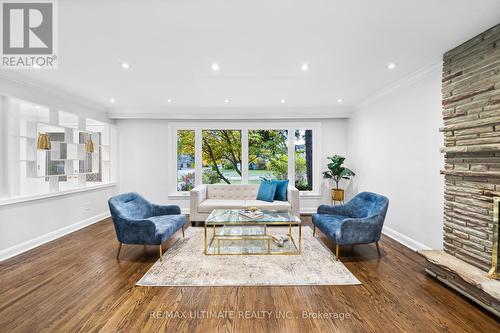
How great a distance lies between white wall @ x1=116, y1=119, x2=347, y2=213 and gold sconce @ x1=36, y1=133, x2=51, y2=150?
196 centimetres

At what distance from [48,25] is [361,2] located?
2802mm

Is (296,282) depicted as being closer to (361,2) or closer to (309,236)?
(309,236)

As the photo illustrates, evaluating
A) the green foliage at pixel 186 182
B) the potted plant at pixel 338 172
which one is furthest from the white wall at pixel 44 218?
the potted plant at pixel 338 172

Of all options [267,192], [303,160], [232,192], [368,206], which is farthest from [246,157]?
[368,206]

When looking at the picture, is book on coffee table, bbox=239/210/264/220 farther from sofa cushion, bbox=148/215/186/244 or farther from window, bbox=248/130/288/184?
window, bbox=248/130/288/184

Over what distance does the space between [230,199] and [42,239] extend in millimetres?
3253

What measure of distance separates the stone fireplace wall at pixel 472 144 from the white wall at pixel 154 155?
2.86 meters

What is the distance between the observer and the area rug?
8.04 ft

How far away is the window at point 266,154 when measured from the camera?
5711 millimetres

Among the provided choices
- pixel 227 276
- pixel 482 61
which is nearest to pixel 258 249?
pixel 227 276

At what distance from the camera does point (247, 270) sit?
2.69 metres

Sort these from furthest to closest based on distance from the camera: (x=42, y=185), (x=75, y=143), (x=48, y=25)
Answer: (x=75, y=143) < (x=42, y=185) < (x=48, y=25)

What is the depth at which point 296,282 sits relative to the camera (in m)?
2.44

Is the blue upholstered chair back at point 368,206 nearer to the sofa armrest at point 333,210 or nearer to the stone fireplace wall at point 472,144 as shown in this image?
the sofa armrest at point 333,210
